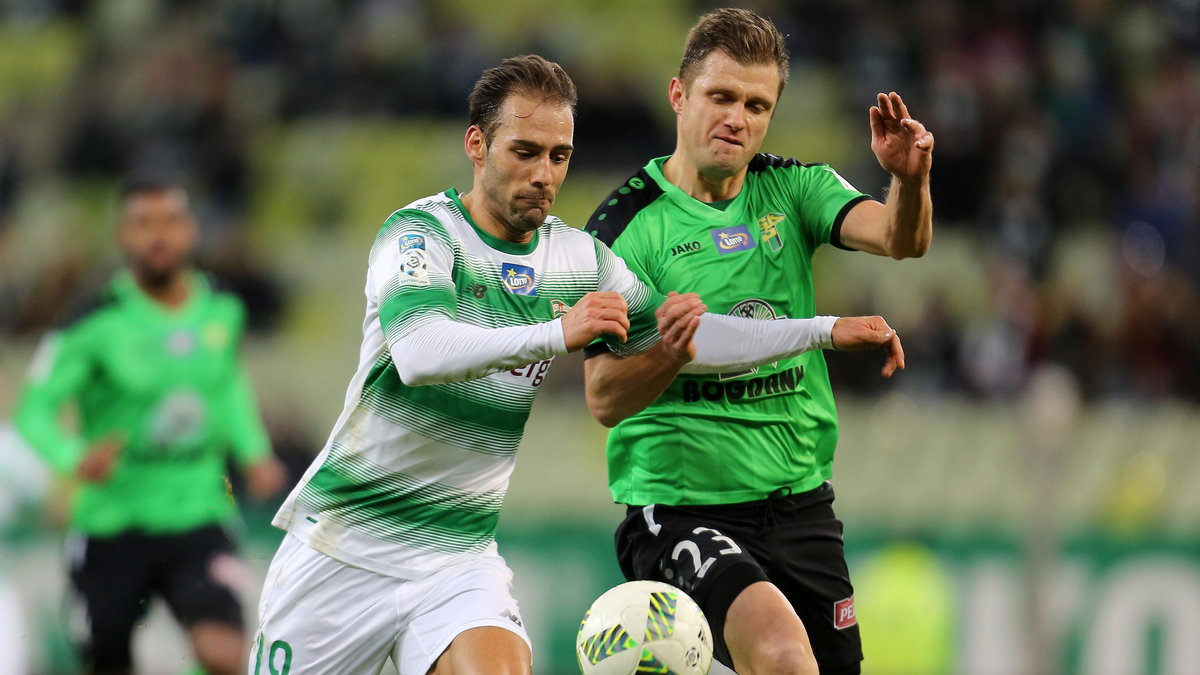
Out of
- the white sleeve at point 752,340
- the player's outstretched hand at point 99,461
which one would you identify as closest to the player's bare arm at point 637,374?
the white sleeve at point 752,340

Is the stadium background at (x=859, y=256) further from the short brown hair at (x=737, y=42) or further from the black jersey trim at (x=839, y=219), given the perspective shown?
the short brown hair at (x=737, y=42)

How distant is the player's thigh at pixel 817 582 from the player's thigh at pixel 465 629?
105cm

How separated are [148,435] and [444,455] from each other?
114 inches

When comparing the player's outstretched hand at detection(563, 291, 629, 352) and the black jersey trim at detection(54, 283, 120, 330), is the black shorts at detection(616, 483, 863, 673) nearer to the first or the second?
the player's outstretched hand at detection(563, 291, 629, 352)

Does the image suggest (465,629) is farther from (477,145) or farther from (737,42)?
(737,42)

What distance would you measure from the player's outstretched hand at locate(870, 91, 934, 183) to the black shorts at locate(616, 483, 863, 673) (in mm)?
1207

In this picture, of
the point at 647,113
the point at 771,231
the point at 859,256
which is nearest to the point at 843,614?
the point at 771,231

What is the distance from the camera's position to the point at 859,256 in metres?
14.4

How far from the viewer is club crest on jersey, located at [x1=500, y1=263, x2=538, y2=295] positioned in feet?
16.9

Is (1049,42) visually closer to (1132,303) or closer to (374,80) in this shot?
(1132,303)

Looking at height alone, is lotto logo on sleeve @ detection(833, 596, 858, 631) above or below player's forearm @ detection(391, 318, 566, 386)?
below

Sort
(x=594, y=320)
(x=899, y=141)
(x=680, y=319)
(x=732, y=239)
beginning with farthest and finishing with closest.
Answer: (x=732, y=239)
(x=899, y=141)
(x=680, y=319)
(x=594, y=320)

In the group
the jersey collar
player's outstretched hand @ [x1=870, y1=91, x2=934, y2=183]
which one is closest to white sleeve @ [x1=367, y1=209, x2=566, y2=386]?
the jersey collar

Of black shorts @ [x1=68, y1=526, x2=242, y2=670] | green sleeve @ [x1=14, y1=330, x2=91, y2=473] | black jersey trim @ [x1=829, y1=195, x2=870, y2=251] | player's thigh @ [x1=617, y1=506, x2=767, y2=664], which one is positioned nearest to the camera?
player's thigh @ [x1=617, y1=506, x2=767, y2=664]
